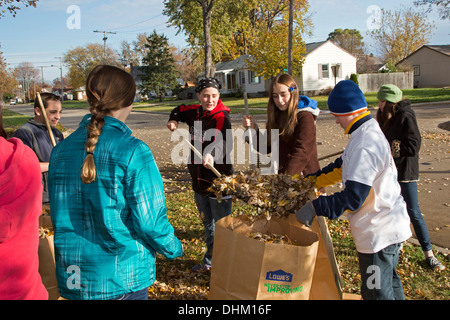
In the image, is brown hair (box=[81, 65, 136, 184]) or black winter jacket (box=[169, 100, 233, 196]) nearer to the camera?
brown hair (box=[81, 65, 136, 184])

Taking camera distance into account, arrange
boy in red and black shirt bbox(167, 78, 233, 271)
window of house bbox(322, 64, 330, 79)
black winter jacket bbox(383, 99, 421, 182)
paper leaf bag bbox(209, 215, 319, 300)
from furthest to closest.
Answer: window of house bbox(322, 64, 330, 79), black winter jacket bbox(383, 99, 421, 182), boy in red and black shirt bbox(167, 78, 233, 271), paper leaf bag bbox(209, 215, 319, 300)

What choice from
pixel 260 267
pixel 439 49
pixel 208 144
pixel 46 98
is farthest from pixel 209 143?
pixel 439 49

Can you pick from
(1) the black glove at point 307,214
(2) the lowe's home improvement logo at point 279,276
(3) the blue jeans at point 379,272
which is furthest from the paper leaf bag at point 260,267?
(3) the blue jeans at point 379,272

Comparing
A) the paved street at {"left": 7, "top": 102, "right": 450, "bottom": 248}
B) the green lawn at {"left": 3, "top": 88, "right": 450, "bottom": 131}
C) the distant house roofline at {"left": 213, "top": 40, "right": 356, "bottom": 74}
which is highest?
the distant house roofline at {"left": 213, "top": 40, "right": 356, "bottom": 74}

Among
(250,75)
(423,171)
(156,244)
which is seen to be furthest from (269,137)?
(250,75)

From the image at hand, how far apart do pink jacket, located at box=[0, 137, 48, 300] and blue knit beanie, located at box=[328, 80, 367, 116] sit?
1.86 metres

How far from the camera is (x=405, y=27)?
48469mm

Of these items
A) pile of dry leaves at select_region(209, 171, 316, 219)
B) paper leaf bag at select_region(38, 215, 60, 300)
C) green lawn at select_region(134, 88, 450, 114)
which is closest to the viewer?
pile of dry leaves at select_region(209, 171, 316, 219)

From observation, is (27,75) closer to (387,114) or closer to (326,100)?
(326,100)

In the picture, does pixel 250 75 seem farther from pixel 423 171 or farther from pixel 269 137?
pixel 269 137

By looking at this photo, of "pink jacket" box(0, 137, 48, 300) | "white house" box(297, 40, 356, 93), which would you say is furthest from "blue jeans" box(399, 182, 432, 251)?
"white house" box(297, 40, 356, 93)

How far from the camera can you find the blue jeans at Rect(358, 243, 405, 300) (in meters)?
2.48

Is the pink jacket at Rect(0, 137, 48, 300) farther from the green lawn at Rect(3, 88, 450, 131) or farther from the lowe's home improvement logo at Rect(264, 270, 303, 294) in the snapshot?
the green lawn at Rect(3, 88, 450, 131)

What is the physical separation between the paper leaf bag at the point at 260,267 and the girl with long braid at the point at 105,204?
708mm
